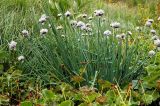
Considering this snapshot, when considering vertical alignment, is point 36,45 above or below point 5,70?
above

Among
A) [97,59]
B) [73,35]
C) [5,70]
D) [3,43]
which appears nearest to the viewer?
[97,59]

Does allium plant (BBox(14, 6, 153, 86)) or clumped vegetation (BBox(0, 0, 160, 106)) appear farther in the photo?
allium plant (BBox(14, 6, 153, 86))

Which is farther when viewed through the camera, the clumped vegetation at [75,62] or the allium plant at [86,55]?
the allium plant at [86,55]

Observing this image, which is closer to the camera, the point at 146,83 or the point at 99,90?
the point at 146,83

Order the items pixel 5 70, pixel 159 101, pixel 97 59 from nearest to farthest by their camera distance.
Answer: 1. pixel 159 101
2. pixel 97 59
3. pixel 5 70

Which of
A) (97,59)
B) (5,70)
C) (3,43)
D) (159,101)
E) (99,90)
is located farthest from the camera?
(3,43)

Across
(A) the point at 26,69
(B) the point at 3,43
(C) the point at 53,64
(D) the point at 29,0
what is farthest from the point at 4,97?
(D) the point at 29,0

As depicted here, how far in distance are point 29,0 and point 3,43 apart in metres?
1.34

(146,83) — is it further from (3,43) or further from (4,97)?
(3,43)

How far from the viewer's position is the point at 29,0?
17.6 ft

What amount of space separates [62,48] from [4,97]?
719 millimetres

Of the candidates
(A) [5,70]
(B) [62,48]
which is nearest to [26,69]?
(A) [5,70]

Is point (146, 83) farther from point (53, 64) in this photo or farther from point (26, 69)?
point (26, 69)

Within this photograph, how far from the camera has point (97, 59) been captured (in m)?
3.28
